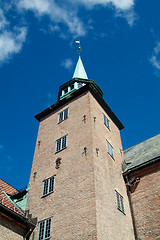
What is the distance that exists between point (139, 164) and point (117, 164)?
74.3 inches

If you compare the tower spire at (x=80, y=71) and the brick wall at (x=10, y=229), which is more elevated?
the tower spire at (x=80, y=71)

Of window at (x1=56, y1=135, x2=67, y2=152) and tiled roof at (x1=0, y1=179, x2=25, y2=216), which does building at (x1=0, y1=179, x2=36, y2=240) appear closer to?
tiled roof at (x1=0, y1=179, x2=25, y2=216)

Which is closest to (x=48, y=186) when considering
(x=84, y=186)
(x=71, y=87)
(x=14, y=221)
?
(x=14, y=221)

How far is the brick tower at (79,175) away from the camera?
1491 cm

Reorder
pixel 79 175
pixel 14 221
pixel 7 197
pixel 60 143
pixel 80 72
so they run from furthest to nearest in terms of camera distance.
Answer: pixel 80 72 → pixel 60 143 → pixel 7 197 → pixel 79 175 → pixel 14 221

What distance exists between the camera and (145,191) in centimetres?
1862

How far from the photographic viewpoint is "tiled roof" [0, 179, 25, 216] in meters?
17.6

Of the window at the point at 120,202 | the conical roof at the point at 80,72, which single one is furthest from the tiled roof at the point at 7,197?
the conical roof at the point at 80,72

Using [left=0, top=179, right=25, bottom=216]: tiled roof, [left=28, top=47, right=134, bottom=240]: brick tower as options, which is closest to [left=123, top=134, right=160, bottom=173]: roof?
[left=28, top=47, right=134, bottom=240]: brick tower

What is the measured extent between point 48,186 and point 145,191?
7.00 m

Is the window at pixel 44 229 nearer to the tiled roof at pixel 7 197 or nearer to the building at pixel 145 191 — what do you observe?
the tiled roof at pixel 7 197

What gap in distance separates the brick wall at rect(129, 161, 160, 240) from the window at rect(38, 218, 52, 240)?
19.5ft

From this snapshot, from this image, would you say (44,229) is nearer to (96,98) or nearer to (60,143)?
(60,143)

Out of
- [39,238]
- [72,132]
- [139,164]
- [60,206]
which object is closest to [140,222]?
[139,164]
